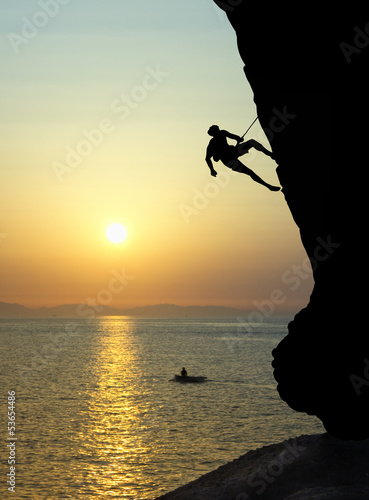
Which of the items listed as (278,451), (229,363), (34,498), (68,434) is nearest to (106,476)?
(34,498)

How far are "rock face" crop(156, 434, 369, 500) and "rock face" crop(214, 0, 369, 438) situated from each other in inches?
84.3

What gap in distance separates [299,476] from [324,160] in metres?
8.84

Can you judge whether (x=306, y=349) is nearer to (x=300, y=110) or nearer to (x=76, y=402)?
(x=300, y=110)

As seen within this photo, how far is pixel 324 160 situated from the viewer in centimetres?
1307

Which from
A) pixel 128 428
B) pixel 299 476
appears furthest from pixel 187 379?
pixel 299 476

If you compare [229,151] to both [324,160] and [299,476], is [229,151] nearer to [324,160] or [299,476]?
[324,160]

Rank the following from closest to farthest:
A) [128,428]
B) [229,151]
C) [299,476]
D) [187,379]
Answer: [229,151] → [299,476] → [128,428] → [187,379]

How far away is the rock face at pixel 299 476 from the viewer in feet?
50.6

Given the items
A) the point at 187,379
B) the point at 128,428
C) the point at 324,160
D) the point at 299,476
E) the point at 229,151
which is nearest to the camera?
the point at 324,160

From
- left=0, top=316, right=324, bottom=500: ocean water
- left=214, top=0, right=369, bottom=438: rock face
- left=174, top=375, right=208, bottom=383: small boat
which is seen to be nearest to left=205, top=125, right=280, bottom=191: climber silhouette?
left=214, top=0, right=369, bottom=438: rock face

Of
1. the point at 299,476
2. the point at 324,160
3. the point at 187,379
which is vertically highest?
the point at 324,160

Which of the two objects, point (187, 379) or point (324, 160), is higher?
point (324, 160)

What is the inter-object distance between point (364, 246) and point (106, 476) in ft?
82.2

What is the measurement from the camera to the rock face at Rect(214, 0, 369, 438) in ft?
41.0
